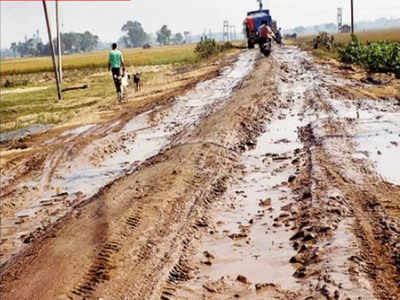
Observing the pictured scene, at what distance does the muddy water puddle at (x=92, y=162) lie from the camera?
7.39m

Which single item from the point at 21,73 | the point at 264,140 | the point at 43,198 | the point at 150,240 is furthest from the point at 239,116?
the point at 21,73

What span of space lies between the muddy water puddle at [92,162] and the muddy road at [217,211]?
42 mm

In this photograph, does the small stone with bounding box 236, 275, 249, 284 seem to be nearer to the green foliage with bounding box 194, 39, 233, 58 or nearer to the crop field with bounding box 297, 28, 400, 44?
the crop field with bounding box 297, 28, 400, 44

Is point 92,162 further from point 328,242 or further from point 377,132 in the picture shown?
point 328,242

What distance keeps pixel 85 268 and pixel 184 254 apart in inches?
36.9

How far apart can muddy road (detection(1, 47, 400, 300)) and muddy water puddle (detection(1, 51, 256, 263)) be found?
0.04 metres

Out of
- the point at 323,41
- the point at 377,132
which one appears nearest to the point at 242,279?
the point at 377,132

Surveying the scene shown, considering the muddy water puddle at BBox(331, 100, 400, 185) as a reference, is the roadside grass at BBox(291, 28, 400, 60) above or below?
above

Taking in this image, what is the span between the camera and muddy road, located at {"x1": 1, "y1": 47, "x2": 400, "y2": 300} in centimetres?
445

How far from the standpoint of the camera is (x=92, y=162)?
1007cm

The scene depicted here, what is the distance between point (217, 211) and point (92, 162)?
4462mm

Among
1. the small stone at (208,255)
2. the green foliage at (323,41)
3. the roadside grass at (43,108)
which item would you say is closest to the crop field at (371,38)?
the green foliage at (323,41)

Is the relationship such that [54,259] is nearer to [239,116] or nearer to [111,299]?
[111,299]

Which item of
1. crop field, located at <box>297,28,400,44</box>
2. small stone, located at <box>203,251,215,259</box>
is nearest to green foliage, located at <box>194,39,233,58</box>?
crop field, located at <box>297,28,400,44</box>
